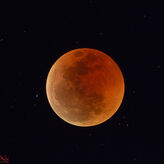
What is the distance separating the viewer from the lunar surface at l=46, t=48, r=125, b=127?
8.58 m

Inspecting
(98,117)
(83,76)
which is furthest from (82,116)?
(83,76)

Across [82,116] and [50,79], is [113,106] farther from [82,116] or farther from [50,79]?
[50,79]

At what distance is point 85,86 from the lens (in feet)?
28.1

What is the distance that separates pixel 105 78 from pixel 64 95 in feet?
3.97

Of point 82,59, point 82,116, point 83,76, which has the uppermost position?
point 82,59

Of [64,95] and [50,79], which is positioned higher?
[50,79]

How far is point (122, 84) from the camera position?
30.5 feet

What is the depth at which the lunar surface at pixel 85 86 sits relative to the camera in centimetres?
858

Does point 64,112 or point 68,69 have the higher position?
point 68,69

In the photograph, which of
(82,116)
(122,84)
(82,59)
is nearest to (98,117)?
(82,116)

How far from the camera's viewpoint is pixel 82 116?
910 centimetres

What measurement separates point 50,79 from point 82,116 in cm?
142

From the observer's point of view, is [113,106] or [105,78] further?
[113,106]

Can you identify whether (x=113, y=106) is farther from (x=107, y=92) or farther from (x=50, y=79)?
(x=50, y=79)
